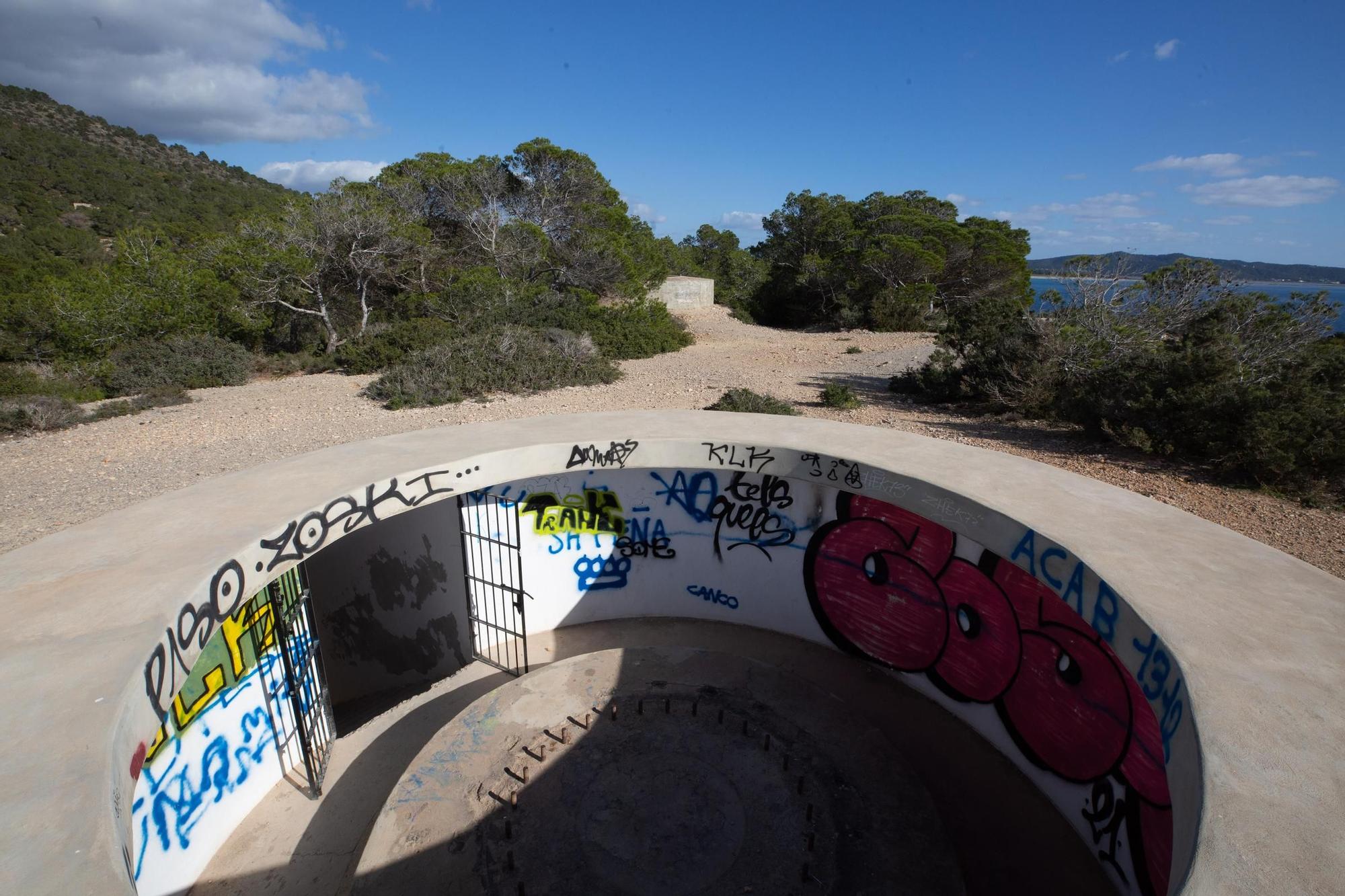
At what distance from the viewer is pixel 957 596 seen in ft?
20.9

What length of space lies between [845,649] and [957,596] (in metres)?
1.64

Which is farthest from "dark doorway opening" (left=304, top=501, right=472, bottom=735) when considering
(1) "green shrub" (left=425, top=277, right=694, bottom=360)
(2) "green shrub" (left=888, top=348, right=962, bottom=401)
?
(2) "green shrub" (left=888, top=348, right=962, bottom=401)

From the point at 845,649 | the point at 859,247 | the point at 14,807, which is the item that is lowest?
the point at 845,649

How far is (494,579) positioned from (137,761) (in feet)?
14.7

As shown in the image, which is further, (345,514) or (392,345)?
(392,345)

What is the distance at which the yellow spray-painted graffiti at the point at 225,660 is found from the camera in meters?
4.80

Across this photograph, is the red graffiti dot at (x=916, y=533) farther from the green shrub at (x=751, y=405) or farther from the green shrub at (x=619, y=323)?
the green shrub at (x=619, y=323)

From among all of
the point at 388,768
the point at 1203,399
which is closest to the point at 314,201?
the point at 388,768

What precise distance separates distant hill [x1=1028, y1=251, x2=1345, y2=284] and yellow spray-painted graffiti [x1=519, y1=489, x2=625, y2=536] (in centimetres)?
1266

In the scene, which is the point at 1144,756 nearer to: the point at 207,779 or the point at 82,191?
the point at 207,779

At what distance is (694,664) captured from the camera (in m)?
7.01

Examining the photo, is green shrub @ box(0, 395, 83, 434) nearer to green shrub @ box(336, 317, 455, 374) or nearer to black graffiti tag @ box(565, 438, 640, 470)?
green shrub @ box(336, 317, 455, 374)

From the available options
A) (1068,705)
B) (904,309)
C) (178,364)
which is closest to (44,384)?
(178,364)

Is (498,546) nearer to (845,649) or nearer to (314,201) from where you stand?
(845,649)
